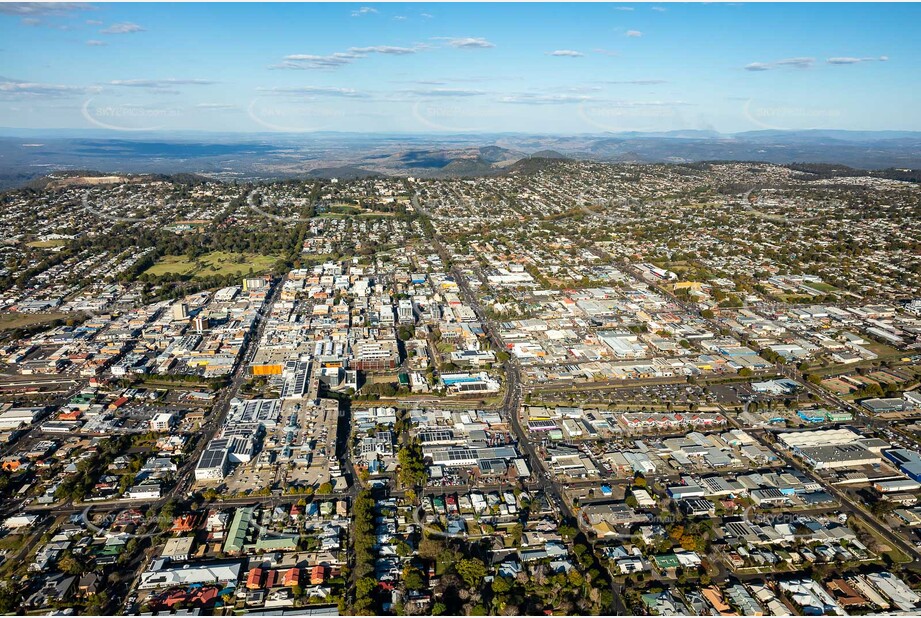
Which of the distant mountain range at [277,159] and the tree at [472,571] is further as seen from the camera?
the distant mountain range at [277,159]

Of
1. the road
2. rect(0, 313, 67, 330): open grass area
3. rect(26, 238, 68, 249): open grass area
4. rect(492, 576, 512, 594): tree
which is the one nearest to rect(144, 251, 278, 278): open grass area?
rect(0, 313, 67, 330): open grass area

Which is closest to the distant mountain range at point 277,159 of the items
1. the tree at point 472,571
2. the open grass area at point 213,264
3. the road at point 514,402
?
the open grass area at point 213,264

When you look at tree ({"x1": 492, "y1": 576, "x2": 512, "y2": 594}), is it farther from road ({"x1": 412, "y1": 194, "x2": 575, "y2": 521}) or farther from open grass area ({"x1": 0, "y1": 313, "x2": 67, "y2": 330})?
open grass area ({"x1": 0, "y1": 313, "x2": 67, "y2": 330})

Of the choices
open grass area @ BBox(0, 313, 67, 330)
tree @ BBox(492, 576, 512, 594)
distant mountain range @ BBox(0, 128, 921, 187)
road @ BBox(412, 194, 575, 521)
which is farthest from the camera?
distant mountain range @ BBox(0, 128, 921, 187)

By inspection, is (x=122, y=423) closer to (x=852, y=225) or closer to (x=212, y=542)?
(x=212, y=542)

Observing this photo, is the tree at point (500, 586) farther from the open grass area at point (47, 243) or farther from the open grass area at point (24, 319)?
the open grass area at point (47, 243)

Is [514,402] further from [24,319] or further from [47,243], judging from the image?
[47,243]
